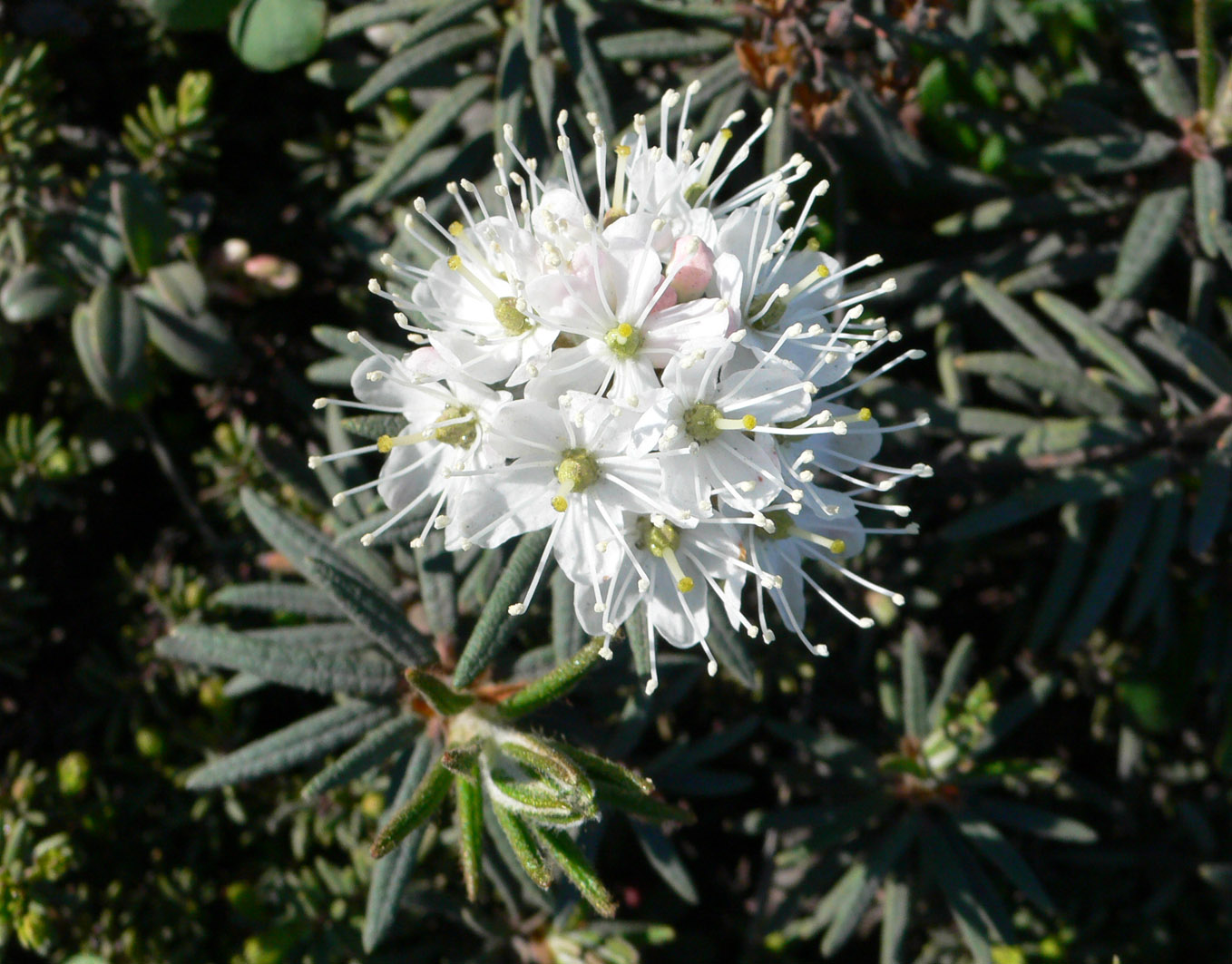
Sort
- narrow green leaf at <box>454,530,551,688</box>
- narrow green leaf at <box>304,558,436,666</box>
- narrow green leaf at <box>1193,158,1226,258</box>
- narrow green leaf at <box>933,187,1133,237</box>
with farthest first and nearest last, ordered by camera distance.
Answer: narrow green leaf at <box>933,187,1133,237</box> → narrow green leaf at <box>1193,158,1226,258</box> → narrow green leaf at <box>304,558,436,666</box> → narrow green leaf at <box>454,530,551,688</box>

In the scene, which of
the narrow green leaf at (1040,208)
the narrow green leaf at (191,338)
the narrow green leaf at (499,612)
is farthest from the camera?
the narrow green leaf at (1040,208)

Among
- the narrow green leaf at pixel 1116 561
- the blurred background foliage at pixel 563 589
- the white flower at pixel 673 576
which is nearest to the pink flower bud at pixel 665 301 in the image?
the white flower at pixel 673 576

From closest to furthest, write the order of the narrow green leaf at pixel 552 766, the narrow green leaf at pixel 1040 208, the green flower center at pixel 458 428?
the narrow green leaf at pixel 552 766 < the green flower center at pixel 458 428 < the narrow green leaf at pixel 1040 208

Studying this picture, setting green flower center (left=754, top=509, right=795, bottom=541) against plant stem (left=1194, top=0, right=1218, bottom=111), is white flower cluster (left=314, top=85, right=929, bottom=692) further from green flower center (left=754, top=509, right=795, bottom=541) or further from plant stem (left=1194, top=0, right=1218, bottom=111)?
plant stem (left=1194, top=0, right=1218, bottom=111)

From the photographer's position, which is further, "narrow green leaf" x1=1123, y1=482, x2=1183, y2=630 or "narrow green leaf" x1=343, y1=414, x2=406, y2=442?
"narrow green leaf" x1=1123, y1=482, x2=1183, y2=630

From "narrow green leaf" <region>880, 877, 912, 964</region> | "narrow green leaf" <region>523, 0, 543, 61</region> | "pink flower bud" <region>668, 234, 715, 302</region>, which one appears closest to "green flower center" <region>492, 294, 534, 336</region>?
"pink flower bud" <region>668, 234, 715, 302</region>

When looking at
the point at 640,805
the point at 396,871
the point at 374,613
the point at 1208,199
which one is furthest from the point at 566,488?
the point at 1208,199

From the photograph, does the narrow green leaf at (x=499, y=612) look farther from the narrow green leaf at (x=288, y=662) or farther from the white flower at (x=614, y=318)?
the white flower at (x=614, y=318)
